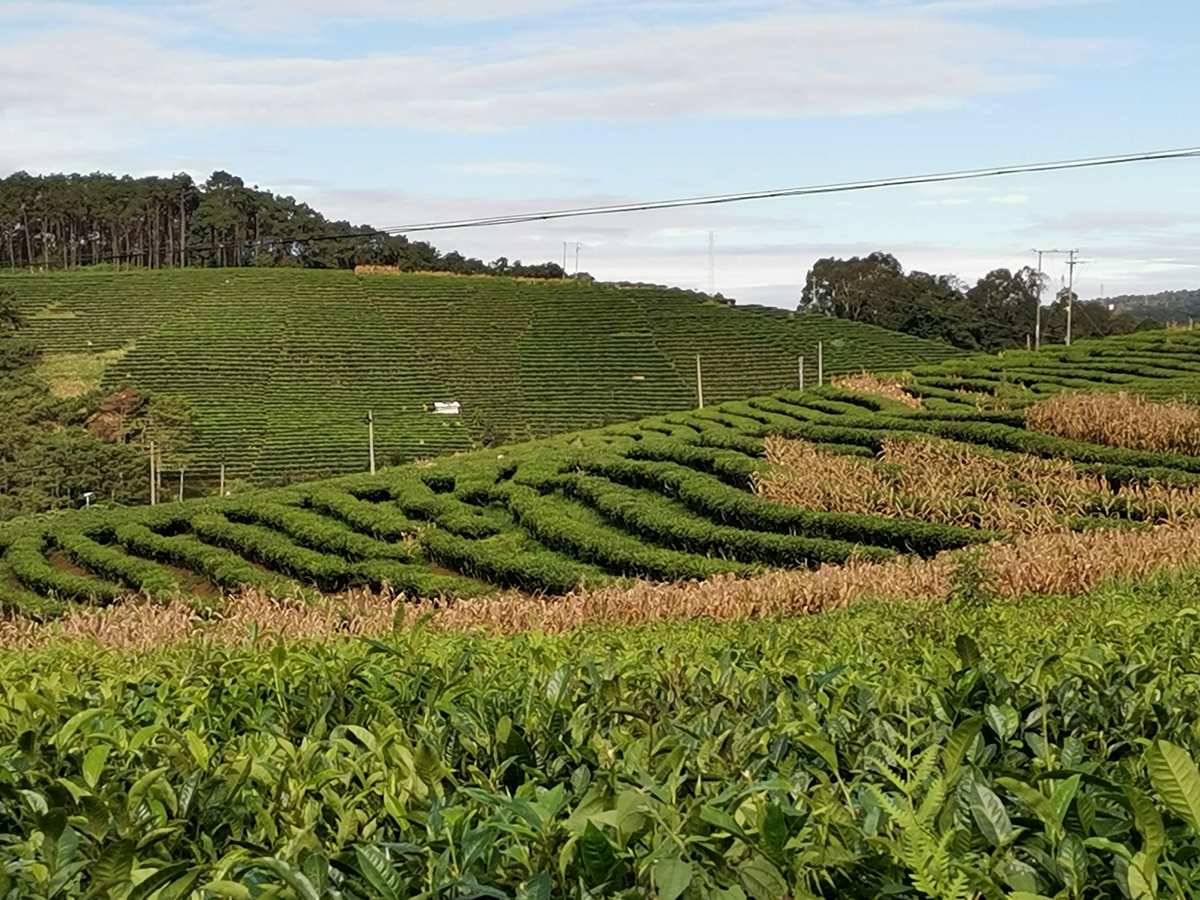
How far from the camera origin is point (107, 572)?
21.5 m

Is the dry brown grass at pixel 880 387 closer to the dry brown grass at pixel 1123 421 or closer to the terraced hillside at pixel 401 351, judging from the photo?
the dry brown grass at pixel 1123 421

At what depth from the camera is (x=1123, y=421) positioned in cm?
2023

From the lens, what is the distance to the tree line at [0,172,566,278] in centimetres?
7956

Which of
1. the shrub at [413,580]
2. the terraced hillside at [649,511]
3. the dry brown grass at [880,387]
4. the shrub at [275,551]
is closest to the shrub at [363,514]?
the terraced hillside at [649,511]

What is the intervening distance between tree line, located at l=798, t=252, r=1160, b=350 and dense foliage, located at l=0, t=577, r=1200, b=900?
53368mm

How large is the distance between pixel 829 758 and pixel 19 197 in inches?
3425

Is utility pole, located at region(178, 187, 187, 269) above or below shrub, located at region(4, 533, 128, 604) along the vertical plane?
above

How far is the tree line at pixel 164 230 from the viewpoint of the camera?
3132 inches

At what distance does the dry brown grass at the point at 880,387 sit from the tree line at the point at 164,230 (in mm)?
48949

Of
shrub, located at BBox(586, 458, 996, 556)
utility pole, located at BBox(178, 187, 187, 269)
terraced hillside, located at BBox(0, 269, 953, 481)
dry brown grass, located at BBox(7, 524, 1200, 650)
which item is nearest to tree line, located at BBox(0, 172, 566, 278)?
utility pole, located at BBox(178, 187, 187, 269)

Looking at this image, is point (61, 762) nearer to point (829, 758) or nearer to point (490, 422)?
point (829, 758)

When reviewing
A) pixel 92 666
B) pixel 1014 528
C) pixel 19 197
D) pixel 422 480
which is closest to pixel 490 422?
pixel 422 480

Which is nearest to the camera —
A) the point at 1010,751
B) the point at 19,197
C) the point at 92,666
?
the point at 1010,751

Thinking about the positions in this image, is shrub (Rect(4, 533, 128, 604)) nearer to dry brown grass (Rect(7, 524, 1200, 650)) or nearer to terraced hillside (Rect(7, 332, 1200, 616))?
terraced hillside (Rect(7, 332, 1200, 616))
